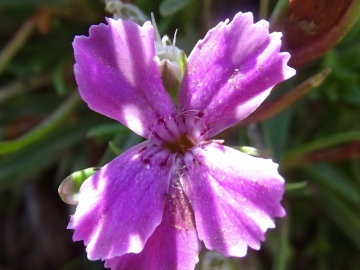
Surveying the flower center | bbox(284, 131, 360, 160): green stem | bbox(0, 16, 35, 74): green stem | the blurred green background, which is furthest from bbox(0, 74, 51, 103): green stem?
the flower center

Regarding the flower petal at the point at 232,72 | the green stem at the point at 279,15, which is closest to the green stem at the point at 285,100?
the green stem at the point at 279,15

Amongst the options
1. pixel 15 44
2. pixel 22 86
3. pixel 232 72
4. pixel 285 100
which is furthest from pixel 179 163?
pixel 22 86

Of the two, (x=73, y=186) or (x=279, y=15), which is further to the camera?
(x=279, y=15)

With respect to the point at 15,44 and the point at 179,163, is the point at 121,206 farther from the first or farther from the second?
the point at 15,44

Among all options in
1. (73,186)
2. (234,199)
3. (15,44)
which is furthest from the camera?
(15,44)

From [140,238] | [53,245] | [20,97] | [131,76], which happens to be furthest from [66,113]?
[140,238]

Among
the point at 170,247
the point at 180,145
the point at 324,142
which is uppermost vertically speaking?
the point at 180,145
